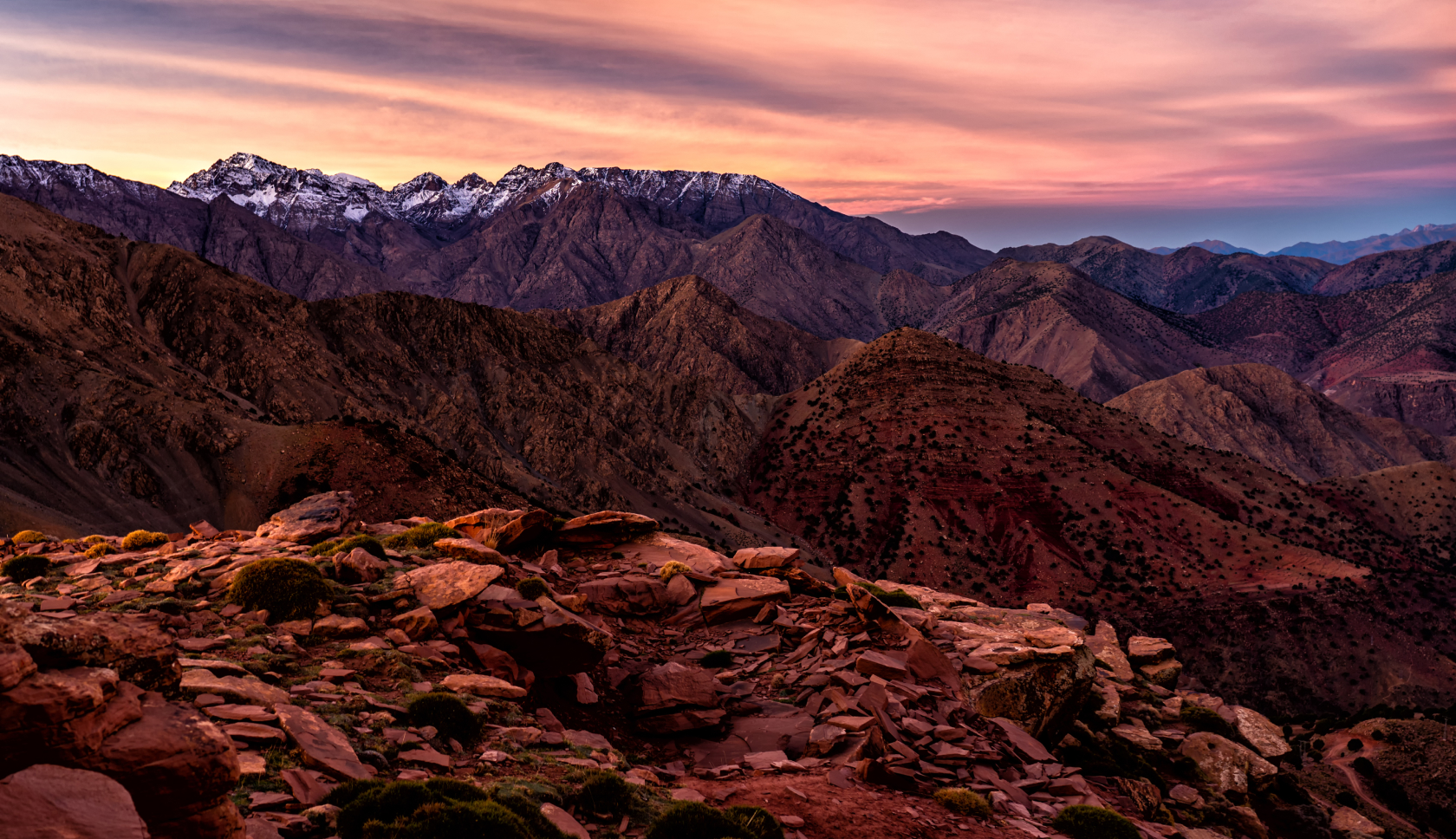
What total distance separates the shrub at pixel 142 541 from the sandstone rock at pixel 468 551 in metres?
9.49

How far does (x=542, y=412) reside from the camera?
429ft

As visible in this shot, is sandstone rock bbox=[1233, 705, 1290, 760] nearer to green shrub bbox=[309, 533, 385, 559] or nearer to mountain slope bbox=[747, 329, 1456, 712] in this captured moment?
green shrub bbox=[309, 533, 385, 559]

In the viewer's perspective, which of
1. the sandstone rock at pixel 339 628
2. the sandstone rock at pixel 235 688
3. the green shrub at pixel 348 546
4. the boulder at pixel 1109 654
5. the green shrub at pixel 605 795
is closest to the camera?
the sandstone rock at pixel 235 688

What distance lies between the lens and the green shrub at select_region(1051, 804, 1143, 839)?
15.5 metres

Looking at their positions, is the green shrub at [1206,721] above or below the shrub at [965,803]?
below

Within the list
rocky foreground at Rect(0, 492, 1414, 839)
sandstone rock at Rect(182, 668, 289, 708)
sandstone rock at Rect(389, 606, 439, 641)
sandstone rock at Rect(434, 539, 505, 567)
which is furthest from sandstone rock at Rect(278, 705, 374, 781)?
sandstone rock at Rect(434, 539, 505, 567)

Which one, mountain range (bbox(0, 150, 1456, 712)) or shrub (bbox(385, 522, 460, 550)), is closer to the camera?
shrub (bbox(385, 522, 460, 550))

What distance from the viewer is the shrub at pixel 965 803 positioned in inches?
601

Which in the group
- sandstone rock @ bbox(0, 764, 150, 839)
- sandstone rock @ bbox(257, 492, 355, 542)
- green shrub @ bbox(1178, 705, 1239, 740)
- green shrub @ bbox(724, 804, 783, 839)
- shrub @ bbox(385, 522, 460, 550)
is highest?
sandstone rock @ bbox(0, 764, 150, 839)

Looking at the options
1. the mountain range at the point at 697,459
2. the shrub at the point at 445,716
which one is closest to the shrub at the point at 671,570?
the shrub at the point at 445,716

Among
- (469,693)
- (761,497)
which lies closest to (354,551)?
(469,693)

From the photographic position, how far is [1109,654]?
3139 cm

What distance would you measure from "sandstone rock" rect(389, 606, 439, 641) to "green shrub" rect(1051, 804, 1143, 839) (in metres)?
15.1

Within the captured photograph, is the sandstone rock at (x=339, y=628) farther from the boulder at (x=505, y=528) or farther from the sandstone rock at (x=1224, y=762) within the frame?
the sandstone rock at (x=1224, y=762)
